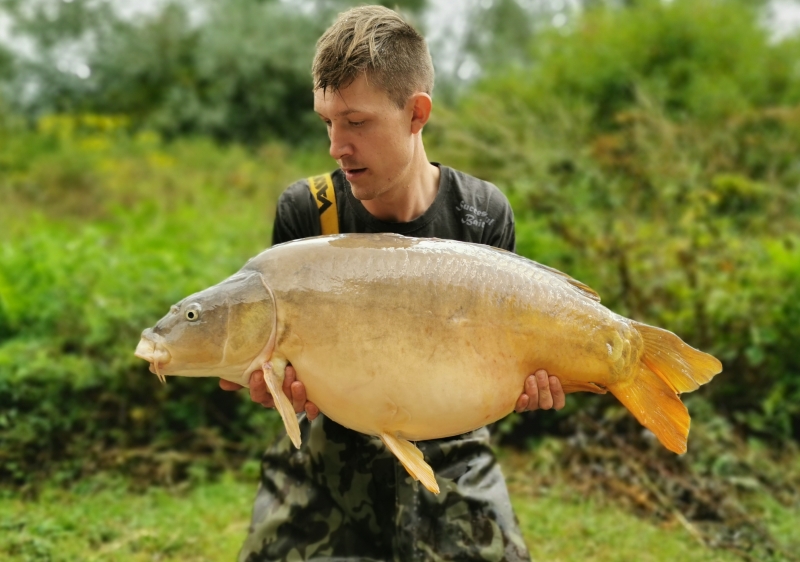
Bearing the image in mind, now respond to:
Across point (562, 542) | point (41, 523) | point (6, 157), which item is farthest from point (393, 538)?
point (6, 157)

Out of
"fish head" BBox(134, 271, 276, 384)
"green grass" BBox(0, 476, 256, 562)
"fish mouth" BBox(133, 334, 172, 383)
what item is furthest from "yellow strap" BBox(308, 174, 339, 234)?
"green grass" BBox(0, 476, 256, 562)

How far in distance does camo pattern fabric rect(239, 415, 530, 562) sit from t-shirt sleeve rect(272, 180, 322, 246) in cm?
60

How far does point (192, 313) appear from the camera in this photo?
186cm

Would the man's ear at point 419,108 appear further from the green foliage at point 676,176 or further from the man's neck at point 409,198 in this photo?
the green foliage at point 676,176

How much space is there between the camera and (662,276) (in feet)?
15.0

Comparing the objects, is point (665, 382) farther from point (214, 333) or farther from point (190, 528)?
point (190, 528)

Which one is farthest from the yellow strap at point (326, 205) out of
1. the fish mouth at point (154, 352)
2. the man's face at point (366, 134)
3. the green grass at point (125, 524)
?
the green grass at point (125, 524)

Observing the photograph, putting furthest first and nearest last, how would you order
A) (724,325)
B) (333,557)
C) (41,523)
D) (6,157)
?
1. (6,157)
2. (724,325)
3. (41,523)
4. (333,557)

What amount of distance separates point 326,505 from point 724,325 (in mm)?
2806

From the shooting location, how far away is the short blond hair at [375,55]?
6.85 ft

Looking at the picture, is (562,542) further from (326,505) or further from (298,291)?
(298,291)

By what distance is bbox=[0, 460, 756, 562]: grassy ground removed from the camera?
309 cm

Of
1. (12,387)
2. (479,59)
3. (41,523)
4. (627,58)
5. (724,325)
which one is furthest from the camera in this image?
(479,59)

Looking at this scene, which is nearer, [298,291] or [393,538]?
[298,291]
